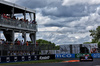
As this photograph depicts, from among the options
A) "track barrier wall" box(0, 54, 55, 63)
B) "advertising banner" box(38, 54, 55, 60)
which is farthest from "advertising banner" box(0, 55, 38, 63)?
"advertising banner" box(38, 54, 55, 60)

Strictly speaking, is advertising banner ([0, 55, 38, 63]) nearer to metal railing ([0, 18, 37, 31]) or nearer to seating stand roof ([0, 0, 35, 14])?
metal railing ([0, 18, 37, 31])

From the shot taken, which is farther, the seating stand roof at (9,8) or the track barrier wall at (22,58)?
the seating stand roof at (9,8)

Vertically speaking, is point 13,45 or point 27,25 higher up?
point 27,25

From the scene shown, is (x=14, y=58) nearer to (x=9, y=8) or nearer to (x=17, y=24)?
(x=17, y=24)

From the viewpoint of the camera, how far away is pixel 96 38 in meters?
107

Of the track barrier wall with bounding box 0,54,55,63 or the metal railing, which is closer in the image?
the track barrier wall with bounding box 0,54,55,63

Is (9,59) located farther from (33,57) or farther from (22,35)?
(22,35)

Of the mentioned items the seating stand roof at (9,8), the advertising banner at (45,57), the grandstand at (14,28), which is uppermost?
the seating stand roof at (9,8)

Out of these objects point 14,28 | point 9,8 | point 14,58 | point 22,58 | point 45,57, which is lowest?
point 45,57

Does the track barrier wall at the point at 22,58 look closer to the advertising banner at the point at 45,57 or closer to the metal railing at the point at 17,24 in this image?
the advertising banner at the point at 45,57

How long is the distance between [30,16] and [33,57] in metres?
8.80

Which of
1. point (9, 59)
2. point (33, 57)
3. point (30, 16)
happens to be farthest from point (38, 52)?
point (9, 59)

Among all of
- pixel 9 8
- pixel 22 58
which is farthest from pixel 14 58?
pixel 9 8

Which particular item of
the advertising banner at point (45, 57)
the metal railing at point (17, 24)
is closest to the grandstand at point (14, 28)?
the metal railing at point (17, 24)
